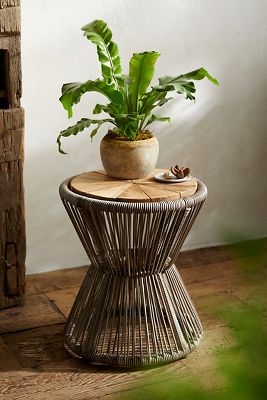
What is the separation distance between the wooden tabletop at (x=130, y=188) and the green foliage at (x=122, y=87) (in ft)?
0.56

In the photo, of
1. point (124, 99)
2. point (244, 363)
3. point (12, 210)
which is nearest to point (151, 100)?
point (124, 99)

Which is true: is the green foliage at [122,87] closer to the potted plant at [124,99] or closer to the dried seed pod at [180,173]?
the potted plant at [124,99]

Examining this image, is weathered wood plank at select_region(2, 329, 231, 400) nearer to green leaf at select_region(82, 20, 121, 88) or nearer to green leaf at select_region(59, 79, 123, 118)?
green leaf at select_region(59, 79, 123, 118)

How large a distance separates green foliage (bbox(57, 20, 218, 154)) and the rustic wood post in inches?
11.9

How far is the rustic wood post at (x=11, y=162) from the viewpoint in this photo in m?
2.58

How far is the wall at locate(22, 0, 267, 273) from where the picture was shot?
9.81 feet

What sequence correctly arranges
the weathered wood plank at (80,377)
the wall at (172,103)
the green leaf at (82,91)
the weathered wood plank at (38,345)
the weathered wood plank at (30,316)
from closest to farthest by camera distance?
1. the weathered wood plank at (80,377)
2. the green leaf at (82,91)
3. the weathered wood plank at (38,345)
4. the weathered wood plank at (30,316)
5. the wall at (172,103)

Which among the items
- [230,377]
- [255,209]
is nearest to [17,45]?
[255,209]

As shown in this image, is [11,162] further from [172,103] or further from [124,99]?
[172,103]

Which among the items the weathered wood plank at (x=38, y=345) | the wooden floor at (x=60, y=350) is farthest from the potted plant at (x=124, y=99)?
the weathered wood plank at (x=38, y=345)

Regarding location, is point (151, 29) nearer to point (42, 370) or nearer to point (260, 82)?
point (260, 82)

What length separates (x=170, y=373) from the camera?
233 cm

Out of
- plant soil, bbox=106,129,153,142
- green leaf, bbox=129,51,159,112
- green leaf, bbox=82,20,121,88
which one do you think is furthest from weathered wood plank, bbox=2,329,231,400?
green leaf, bbox=82,20,121,88

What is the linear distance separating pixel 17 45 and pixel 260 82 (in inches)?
53.8
